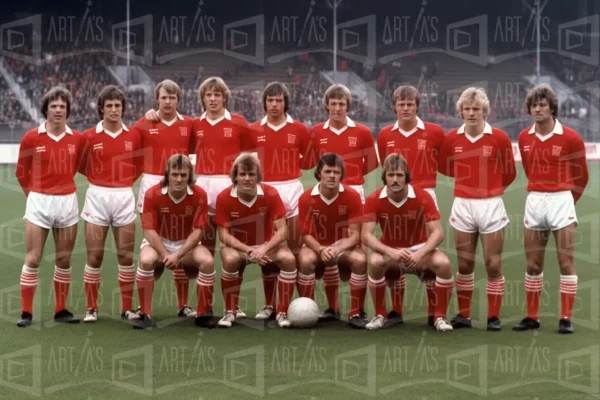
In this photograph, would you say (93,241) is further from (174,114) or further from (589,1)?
(589,1)

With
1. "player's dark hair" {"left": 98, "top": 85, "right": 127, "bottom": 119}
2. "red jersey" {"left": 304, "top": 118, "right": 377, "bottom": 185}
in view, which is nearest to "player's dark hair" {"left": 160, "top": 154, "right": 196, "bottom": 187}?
"player's dark hair" {"left": 98, "top": 85, "right": 127, "bottom": 119}

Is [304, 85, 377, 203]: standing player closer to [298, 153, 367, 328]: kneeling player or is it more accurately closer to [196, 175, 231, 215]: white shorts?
[298, 153, 367, 328]: kneeling player

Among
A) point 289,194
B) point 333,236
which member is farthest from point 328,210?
point 289,194

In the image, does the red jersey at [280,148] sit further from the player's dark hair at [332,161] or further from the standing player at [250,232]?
the player's dark hair at [332,161]

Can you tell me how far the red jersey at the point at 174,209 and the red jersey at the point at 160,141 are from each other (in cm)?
41

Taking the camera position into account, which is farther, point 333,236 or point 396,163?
point 333,236

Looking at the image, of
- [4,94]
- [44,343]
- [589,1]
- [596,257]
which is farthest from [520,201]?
[589,1]

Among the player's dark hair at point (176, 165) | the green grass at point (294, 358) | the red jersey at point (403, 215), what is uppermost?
the player's dark hair at point (176, 165)

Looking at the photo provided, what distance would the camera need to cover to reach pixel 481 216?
6504mm

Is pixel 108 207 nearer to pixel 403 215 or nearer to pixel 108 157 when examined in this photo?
pixel 108 157

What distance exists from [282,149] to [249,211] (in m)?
0.72

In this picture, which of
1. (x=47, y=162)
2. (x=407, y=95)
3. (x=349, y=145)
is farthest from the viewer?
(x=349, y=145)

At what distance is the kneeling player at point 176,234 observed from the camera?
6602 millimetres

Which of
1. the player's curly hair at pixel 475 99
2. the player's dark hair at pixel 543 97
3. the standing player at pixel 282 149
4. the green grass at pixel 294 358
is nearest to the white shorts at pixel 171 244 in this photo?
the green grass at pixel 294 358
